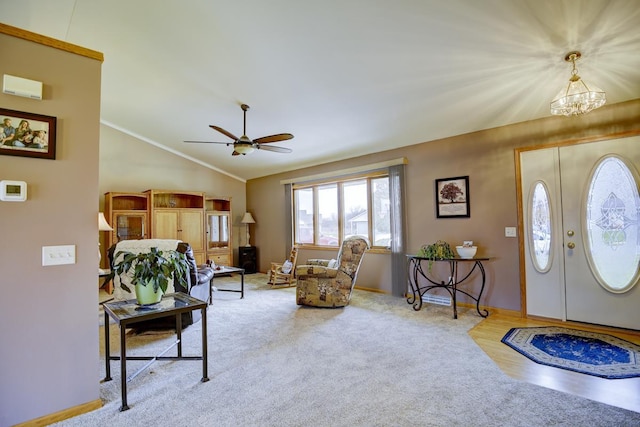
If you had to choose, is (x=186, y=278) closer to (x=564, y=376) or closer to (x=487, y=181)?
(x=564, y=376)

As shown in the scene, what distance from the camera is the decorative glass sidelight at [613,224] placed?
320cm

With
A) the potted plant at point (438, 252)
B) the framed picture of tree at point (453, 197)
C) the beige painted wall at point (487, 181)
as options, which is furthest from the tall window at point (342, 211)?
the potted plant at point (438, 252)

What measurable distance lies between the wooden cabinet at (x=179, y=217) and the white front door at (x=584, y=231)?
239 inches

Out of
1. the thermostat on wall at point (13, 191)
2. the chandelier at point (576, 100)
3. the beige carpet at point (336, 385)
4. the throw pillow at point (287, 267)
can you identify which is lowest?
Answer: the beige carpet at point (336, 385)

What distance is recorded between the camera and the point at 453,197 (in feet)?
14.6

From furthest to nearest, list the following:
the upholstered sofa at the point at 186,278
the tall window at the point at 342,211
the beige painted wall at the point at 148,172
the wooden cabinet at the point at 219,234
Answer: the wooden cabinet at the point at 219,234 < the beige painted wall at the point at 148,172 < the tall window at the point at 342,211 < the upholstered sofa at the point at 186,278

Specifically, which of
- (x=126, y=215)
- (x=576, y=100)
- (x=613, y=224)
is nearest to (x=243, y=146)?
(x=576, y=100)

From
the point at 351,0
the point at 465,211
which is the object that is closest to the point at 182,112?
the point at 351,0

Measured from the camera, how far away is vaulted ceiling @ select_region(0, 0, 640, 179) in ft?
7.85

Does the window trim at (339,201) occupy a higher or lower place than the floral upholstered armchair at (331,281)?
higher

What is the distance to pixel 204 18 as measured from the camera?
2793mm

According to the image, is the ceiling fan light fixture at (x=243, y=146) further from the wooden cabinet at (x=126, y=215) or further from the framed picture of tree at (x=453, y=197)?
the wooden cabinet at (x=126, y=215)

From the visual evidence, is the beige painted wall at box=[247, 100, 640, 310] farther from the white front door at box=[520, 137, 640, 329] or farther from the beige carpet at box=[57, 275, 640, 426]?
the beige carpet at box=[57, 275, 640, 426]

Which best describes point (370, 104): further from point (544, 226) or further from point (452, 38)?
point (544, 226)
